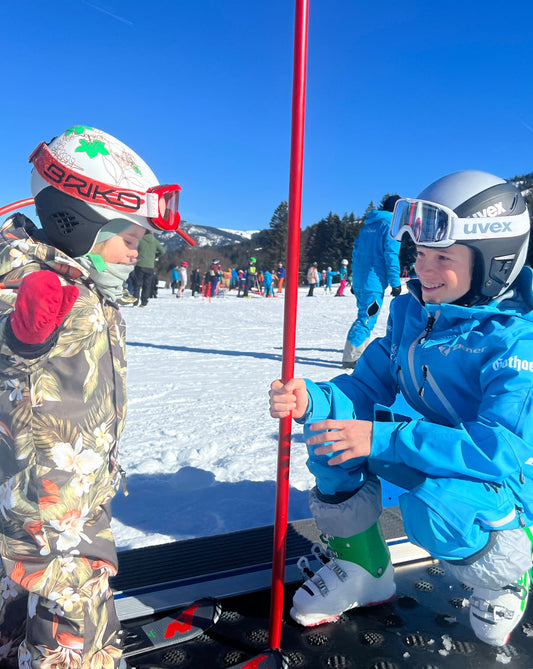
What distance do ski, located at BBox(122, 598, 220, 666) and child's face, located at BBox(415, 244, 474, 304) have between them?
1316mm

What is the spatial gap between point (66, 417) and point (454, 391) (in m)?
1.21

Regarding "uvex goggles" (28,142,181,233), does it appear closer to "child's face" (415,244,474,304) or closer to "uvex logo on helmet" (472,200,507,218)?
"child's face" (415,244,474,304)

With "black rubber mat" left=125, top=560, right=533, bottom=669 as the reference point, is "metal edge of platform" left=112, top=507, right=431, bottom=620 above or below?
above

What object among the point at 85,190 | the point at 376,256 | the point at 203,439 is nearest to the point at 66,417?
the point at 85,190

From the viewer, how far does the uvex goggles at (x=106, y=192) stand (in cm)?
156

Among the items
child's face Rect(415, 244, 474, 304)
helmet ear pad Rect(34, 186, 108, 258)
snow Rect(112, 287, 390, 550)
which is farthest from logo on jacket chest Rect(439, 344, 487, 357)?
snow Rect(112, 287, 390, 550)

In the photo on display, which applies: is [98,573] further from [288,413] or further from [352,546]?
[352,546]

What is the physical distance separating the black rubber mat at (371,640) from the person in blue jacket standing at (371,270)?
4.16 m

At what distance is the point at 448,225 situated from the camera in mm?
1645

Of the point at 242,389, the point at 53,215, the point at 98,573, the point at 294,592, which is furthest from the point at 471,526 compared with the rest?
the point at 242,389

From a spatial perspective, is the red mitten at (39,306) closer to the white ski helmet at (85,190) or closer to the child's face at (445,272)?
the white ski helmet at (85,190)

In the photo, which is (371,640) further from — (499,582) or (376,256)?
(376,256)

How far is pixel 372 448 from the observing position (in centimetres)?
148

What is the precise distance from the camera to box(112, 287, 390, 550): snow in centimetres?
268
